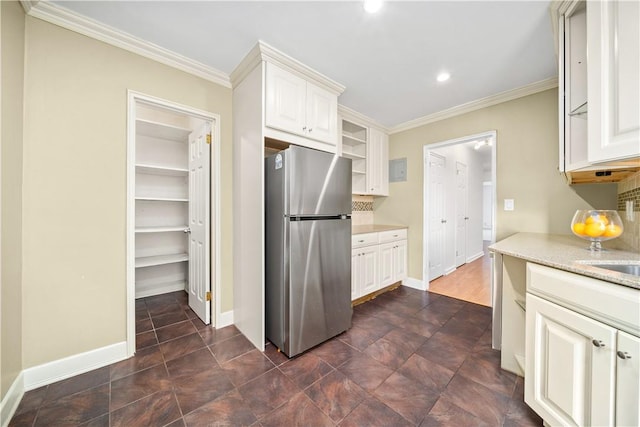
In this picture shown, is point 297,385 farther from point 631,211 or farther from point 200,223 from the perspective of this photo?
point 631,211

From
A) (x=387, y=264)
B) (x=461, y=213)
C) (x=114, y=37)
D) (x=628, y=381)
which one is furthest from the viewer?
(x=461, y=213)

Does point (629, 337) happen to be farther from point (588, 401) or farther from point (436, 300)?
point (436, 300)

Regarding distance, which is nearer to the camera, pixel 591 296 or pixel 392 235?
pixel 591 296

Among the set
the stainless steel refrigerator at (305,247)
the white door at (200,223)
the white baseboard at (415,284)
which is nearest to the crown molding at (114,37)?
the white door at (200,223)

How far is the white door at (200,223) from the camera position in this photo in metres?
2.22

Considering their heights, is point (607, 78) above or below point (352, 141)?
below

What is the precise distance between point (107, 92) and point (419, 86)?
9.01ft

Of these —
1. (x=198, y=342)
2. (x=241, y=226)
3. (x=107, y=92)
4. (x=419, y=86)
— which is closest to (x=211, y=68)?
(x=107, y=92)

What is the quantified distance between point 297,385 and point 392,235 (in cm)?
216

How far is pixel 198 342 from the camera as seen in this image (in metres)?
1.98

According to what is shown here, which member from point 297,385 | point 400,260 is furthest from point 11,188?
point 400,260

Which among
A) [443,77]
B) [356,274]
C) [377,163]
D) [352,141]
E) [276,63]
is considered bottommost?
[356,274]

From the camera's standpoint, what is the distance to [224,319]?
224 cm

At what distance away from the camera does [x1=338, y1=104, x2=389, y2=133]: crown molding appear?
293 cm
